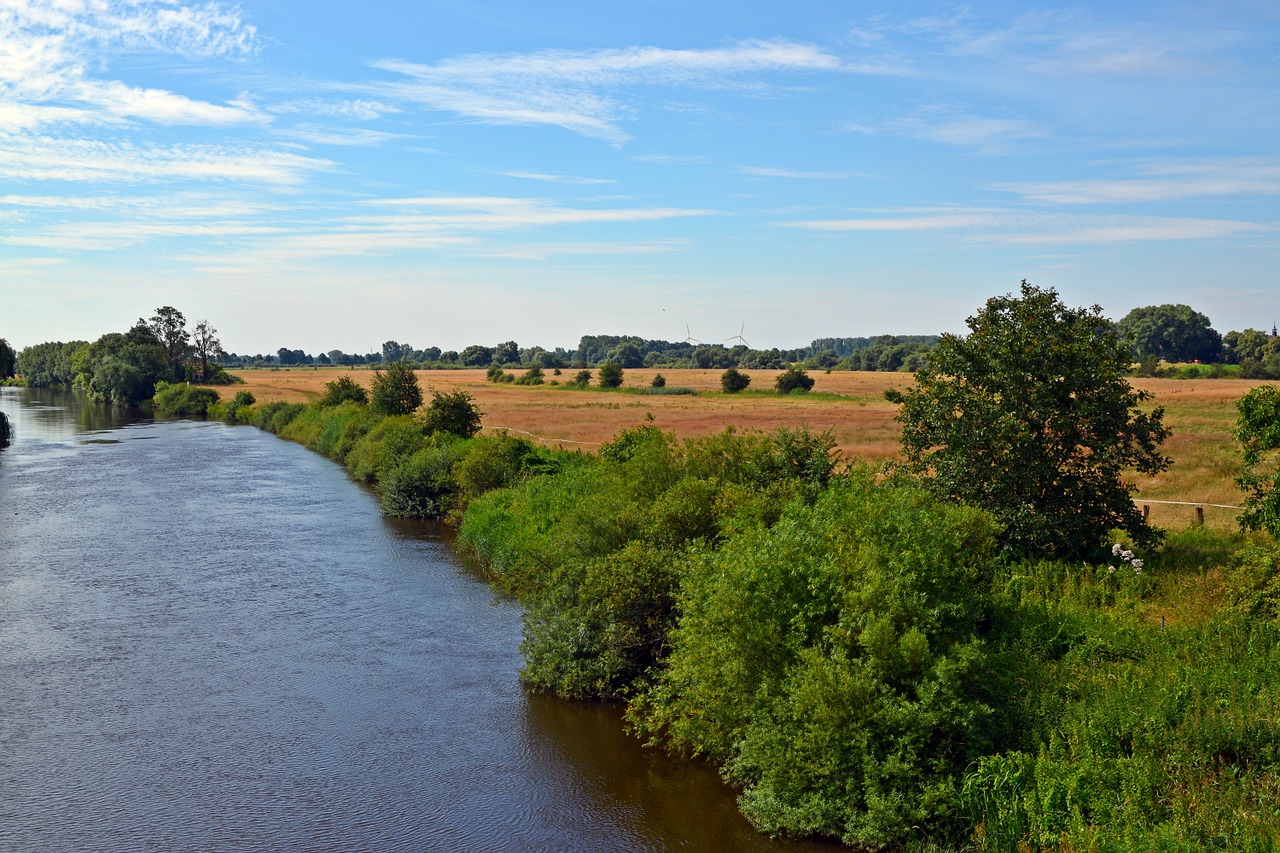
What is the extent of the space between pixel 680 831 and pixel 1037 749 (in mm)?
4722

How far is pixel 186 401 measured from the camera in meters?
97.6

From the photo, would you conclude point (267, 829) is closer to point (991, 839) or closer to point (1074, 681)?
point (991, 839)

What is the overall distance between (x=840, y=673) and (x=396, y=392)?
44515 millimetres

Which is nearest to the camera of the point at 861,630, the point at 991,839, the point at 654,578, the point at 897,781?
the point at 991,839

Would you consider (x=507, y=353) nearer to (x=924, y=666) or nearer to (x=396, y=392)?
(x=396, y=392)

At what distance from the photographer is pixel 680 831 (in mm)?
12984

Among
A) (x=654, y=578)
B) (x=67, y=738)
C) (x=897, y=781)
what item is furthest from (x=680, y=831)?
(x=67, y=738)

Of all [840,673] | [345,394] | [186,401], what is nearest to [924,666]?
A: [840,673]

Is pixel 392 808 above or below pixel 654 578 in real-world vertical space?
below

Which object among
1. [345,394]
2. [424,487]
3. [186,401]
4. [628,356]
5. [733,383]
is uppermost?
[628,356]

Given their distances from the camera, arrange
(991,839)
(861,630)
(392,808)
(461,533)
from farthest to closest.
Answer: (461,533)
(392,808)
(861,630)
(991,839)

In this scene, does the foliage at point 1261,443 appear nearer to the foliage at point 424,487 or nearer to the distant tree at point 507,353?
the foliage at point 424,487

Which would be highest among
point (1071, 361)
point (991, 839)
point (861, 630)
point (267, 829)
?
point (1071, 361)

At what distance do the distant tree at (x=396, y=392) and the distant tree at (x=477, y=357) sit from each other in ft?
430
